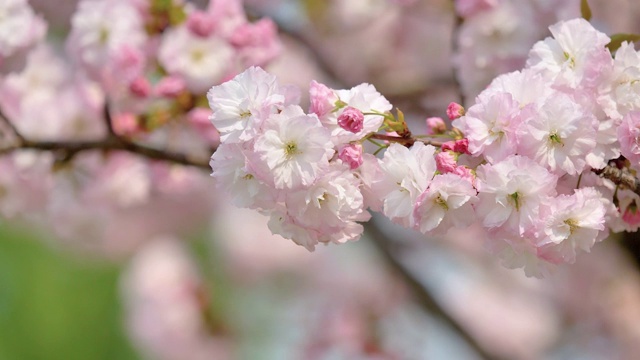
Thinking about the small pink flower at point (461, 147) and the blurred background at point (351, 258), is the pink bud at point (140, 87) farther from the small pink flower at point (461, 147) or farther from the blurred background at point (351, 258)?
the small pink flower at point (461, 147)

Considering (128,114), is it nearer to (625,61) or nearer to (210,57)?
(210,57)

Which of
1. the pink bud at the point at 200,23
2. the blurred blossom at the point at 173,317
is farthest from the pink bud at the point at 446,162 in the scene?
the blurred blossom at the point at 173,317

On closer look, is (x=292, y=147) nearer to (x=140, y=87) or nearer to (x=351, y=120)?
(x=351, y=120)

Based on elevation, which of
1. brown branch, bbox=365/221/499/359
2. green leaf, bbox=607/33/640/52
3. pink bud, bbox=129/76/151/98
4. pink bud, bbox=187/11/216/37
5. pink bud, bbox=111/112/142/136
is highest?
green leaf, bbox=607/33/640/52

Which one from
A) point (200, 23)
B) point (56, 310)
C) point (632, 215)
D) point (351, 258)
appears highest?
point (632, 215)

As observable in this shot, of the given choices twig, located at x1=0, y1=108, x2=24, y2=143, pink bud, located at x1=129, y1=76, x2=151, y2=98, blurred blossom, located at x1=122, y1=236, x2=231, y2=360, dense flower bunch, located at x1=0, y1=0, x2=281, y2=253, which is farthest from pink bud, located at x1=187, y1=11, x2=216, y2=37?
blurred blossom, located at x1=122, y1=236, x2=231, y2=360

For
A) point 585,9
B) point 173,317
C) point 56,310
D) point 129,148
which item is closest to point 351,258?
point 173,317

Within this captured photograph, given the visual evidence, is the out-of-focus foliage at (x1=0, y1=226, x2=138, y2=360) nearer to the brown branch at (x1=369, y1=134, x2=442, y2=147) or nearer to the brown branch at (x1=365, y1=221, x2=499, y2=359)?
the brown branch at (x1=365, y1=221, x2=499, y2=359)
